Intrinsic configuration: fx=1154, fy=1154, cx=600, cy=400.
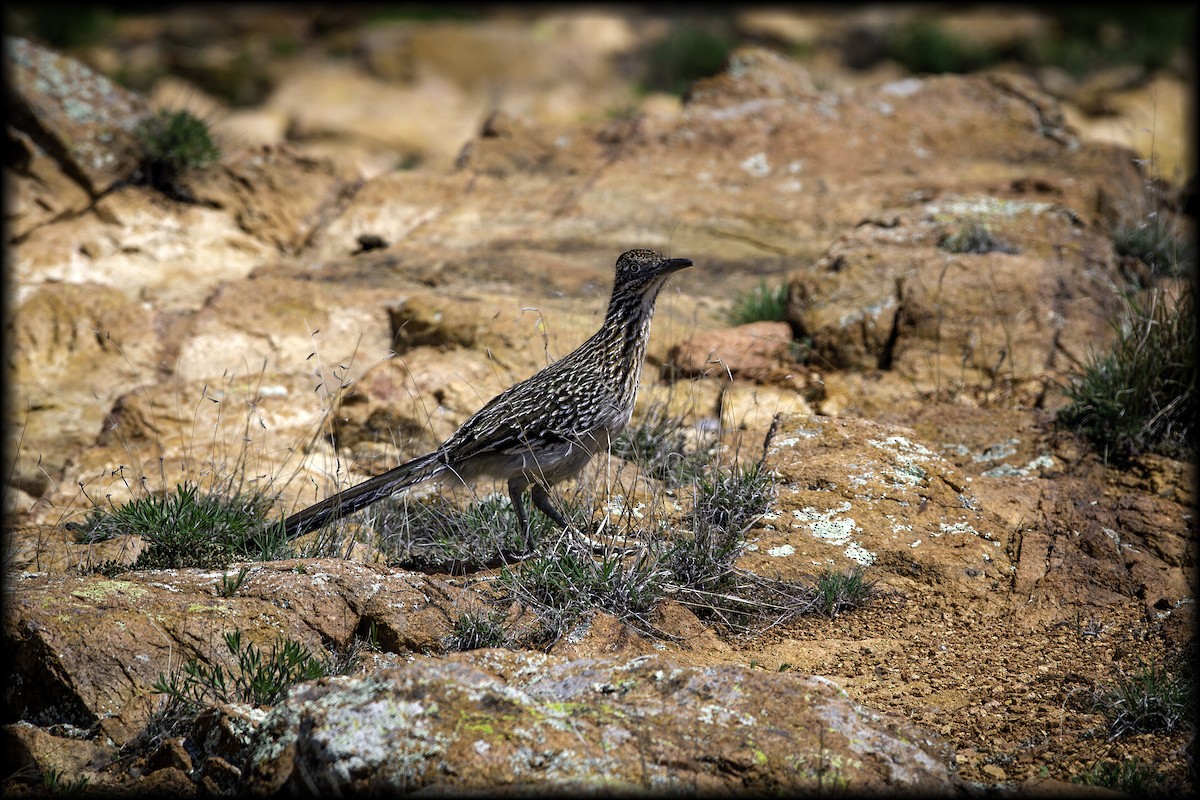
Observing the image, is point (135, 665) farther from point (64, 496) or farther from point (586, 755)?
point (64, 496)

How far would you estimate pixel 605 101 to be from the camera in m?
18.2

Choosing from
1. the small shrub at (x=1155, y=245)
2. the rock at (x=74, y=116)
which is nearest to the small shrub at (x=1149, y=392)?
the small shrub at (x=1155, y=245)

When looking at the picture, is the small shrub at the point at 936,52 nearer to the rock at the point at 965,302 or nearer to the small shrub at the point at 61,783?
the rock at the point at 965,302

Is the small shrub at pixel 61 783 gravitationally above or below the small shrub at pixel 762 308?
below

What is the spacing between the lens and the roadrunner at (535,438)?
566 centimetres

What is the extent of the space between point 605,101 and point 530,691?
15.4 m

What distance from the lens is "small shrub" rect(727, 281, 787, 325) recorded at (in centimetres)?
836

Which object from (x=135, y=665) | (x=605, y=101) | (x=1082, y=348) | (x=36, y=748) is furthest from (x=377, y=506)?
(x=605, y=101)

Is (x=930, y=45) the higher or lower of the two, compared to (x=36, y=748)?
higher

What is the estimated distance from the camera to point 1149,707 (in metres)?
4.21

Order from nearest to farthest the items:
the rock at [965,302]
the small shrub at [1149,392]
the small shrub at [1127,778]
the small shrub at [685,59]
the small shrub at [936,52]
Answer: the small shrub at [1127,778]
the small shrub at [1149,392]
the rock at [965,302]
the small shrub at [685,59]
the small shrub at [936,52]

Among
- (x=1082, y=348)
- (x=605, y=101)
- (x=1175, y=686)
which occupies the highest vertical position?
(x=605, y=101)

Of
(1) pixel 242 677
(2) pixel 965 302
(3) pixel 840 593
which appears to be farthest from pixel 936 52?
(1) pixel 242 677

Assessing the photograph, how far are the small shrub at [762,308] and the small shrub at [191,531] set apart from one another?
405cm
